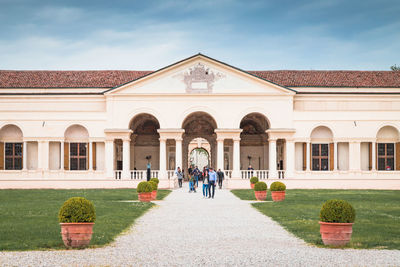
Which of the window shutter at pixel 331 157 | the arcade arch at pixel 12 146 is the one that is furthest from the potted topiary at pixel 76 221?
the arcade arch at pixel 12 146

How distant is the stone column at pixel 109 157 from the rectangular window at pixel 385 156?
60.1 feet

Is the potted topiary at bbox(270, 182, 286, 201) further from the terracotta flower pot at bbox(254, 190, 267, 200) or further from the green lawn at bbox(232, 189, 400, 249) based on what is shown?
the green lawn at bbox(232, 189, 400, 249)

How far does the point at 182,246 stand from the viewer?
1152 centimetres

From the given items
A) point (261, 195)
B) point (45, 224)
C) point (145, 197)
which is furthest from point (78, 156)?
point (45, 224)

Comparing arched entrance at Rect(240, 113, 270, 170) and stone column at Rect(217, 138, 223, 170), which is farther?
→ arched entrance at Rect(240, 113, 270, 170)

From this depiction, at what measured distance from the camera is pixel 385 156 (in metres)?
38.3

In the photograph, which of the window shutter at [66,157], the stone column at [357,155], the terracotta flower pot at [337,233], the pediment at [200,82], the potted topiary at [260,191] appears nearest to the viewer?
the terracotta flower pot at [337,233]

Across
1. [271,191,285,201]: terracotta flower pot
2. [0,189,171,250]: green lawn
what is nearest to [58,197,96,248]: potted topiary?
[0,189,171,250]: green lawn

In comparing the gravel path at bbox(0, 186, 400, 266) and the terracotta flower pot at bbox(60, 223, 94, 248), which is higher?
the terracotta flower pot at bbox(60, 223, 94, 248)

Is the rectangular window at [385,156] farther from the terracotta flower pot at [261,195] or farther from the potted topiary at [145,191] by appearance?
the potted topiary at [145,191]

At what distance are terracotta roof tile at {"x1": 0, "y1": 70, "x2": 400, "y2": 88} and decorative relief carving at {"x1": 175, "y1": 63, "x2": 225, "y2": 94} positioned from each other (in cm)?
515

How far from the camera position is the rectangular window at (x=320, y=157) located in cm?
3862

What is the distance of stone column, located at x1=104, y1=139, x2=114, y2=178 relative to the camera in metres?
37.2

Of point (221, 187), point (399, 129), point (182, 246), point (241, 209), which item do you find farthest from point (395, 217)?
point (399, 129)
